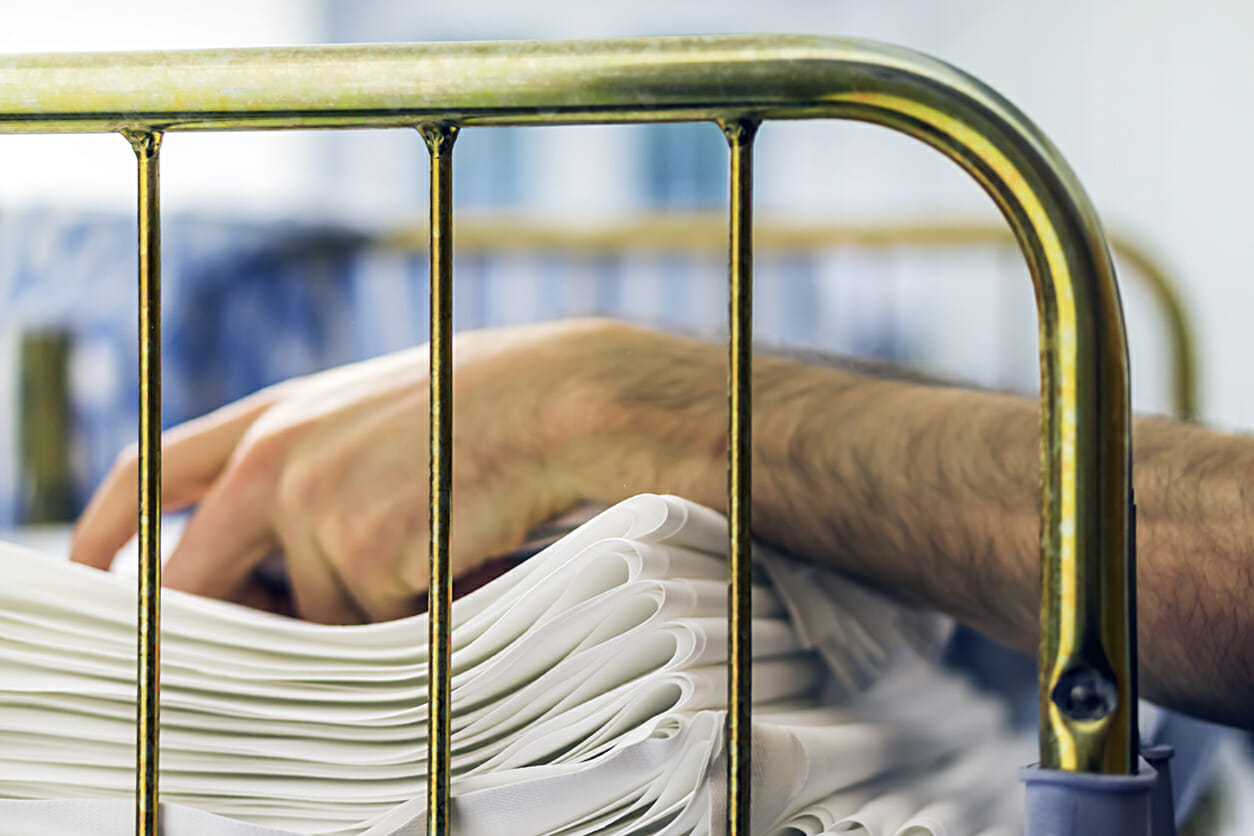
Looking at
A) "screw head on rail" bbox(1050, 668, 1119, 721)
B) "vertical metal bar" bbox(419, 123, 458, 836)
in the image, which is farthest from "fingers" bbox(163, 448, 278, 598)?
"screw head on rail" bbox(1050, 668, 1119, 721)

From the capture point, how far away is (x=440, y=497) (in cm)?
38

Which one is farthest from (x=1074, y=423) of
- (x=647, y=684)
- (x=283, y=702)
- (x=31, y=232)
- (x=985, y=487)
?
(x=31, y=232)

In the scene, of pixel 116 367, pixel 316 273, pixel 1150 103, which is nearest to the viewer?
pixel 116 367

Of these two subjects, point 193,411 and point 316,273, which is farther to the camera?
point 316,273

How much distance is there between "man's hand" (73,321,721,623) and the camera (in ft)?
1.34

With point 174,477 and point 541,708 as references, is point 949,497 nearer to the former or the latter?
point 541,708

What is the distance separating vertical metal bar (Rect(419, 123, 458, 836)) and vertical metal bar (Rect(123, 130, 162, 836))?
0.10m

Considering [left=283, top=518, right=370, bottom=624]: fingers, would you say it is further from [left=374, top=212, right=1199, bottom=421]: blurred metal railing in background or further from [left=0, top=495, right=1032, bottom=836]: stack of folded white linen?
[left=374, top=212, right=1199, bottom=421]: blurred metal railing in background

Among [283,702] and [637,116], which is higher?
[637,116]

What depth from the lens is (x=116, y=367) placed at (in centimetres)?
97

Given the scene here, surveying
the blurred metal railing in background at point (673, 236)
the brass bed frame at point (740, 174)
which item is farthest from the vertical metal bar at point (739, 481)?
the blurred metal railing in background at point (673, 236)

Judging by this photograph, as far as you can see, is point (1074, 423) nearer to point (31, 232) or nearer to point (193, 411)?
point (193, 411)

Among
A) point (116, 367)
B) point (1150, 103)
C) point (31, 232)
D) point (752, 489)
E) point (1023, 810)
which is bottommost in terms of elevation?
point (1023, 810)

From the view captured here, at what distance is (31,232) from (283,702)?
1.06m
